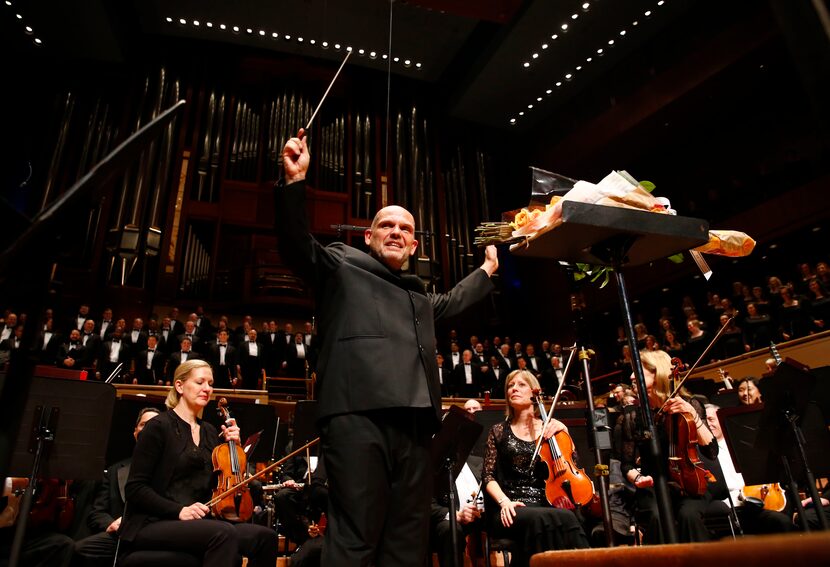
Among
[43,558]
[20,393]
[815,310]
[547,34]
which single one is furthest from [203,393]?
[547,34]

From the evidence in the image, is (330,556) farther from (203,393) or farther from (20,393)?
(203,393)

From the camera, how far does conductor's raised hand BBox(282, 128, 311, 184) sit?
1782 mm

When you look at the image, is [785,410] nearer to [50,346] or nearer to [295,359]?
[295,359]

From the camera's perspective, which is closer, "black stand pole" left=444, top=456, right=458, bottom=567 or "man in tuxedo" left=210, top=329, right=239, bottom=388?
"black stand pole" left=444, top=456, right=458, bottom=567

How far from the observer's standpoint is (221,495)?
10.3ft

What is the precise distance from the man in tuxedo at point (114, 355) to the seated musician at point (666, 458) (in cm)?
675

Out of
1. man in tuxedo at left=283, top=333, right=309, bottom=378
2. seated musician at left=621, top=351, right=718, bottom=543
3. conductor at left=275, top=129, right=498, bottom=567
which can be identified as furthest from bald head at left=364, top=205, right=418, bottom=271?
man in tuxedo at left=283, top=333, right=309, bottom=378

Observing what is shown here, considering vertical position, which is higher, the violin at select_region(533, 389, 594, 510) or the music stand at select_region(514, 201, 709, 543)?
the music stand at select_region(514, 201, 709, 543)

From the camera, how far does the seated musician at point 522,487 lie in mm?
3350

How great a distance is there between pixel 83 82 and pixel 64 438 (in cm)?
1014

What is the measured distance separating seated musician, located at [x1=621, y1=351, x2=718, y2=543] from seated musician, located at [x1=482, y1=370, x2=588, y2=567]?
0.42m

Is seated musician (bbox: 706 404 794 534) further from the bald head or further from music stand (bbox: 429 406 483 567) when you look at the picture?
the bald head

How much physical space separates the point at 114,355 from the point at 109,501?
16.4 ft

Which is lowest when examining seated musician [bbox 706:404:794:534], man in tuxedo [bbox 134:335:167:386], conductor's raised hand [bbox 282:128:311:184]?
seated musician [bbox 706:404:794:534]
